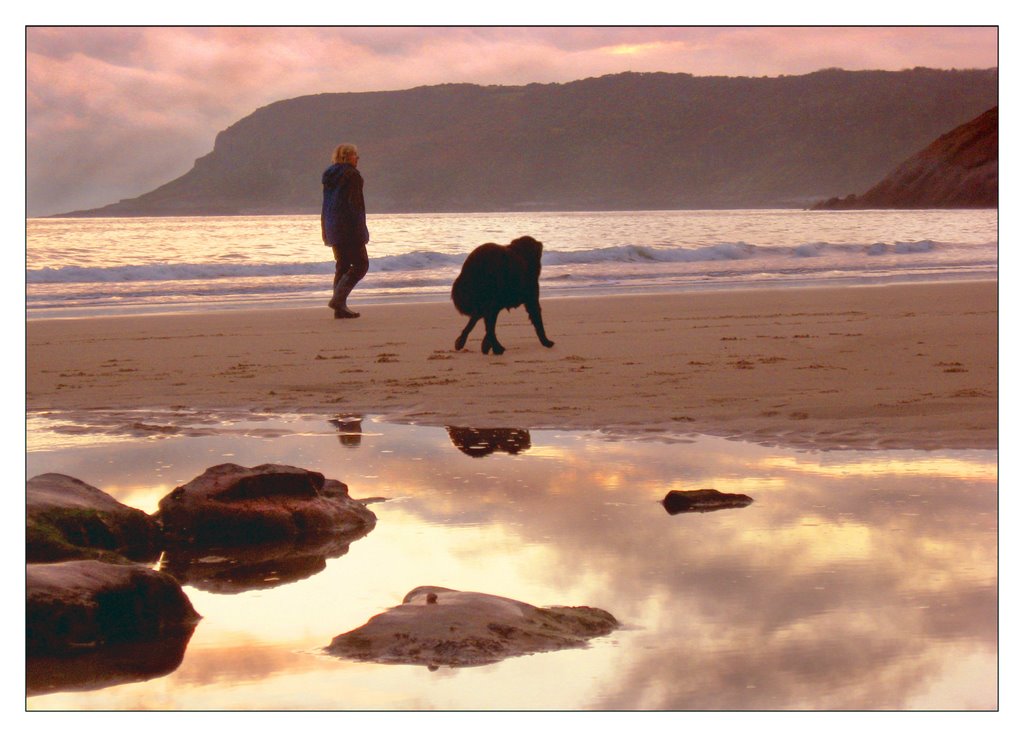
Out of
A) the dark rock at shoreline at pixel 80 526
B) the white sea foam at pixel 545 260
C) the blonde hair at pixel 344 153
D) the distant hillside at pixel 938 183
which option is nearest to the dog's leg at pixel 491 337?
the blonde hair at pixel 344 153

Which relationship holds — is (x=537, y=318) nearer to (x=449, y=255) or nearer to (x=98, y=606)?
(x=98, y=606)

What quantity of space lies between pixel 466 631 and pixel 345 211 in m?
11.1

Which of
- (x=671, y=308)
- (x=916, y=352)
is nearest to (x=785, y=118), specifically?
(x=671, y=308)

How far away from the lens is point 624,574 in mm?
4945

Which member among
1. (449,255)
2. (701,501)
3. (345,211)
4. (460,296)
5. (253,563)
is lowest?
(253,563)

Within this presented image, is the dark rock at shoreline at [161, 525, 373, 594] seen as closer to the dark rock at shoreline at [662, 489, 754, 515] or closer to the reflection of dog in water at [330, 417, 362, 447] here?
the dark rock at shoreline at [662, 489, 754, 515]

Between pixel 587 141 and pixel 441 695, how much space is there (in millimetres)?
23103

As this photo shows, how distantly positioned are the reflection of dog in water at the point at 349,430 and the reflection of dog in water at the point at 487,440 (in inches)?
22.8

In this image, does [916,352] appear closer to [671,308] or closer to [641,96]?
[671,308]

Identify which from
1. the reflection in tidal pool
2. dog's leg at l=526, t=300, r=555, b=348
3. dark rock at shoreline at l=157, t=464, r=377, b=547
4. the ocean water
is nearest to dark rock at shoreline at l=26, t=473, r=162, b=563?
dark rock at shoreline at l=157, t=464, r=377, b=547

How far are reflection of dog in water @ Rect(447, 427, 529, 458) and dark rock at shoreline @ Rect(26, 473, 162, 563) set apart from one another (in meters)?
2.20

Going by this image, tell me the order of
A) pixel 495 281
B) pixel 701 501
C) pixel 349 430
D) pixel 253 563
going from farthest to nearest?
pixel 495 281
pixel 349 430
pixel 701 501
pixel 253 563

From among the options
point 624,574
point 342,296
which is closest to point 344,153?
point 342,296

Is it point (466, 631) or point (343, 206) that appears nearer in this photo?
point (466, 631)
